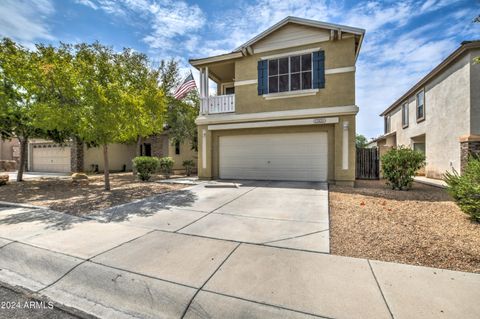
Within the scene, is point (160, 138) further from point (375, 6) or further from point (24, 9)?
point (375, 6)

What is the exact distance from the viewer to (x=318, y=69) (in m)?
10.5

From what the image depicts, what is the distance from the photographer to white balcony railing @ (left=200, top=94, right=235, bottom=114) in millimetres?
12164

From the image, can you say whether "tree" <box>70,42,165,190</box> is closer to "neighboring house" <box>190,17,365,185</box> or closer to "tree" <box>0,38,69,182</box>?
"tree" <box>0,38,69,182</box>

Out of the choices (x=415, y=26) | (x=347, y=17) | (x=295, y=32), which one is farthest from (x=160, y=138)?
(x=415, y=26)

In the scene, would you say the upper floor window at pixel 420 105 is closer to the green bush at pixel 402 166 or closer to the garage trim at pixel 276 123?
the green bush at pixel 402 166

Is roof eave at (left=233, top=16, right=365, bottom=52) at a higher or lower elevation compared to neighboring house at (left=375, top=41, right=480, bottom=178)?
higher

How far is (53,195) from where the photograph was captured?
28.8 ft

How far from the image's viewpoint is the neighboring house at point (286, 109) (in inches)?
402

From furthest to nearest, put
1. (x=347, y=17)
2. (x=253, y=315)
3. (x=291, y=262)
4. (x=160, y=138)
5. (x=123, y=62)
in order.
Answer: (x=160, y=138), (x=123, y=62), (x=347, y=17), (x=291, y=262), (x=253, y=315)

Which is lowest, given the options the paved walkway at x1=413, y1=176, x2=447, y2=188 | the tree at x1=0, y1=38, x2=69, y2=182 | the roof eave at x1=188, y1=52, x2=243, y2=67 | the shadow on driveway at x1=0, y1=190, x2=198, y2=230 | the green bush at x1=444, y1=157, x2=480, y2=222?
the shadow on driveway at x1=0, y1=190, x2=198, y2=230

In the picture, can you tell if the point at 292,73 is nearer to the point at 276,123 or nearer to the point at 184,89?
the point at 276,123

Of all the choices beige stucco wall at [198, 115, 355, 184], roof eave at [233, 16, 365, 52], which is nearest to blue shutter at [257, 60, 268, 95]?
roof eave at [233, 16, 365, 52]

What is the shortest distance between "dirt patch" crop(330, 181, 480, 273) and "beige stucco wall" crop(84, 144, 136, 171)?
19493 millimetres

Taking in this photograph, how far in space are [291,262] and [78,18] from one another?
1130 cm
